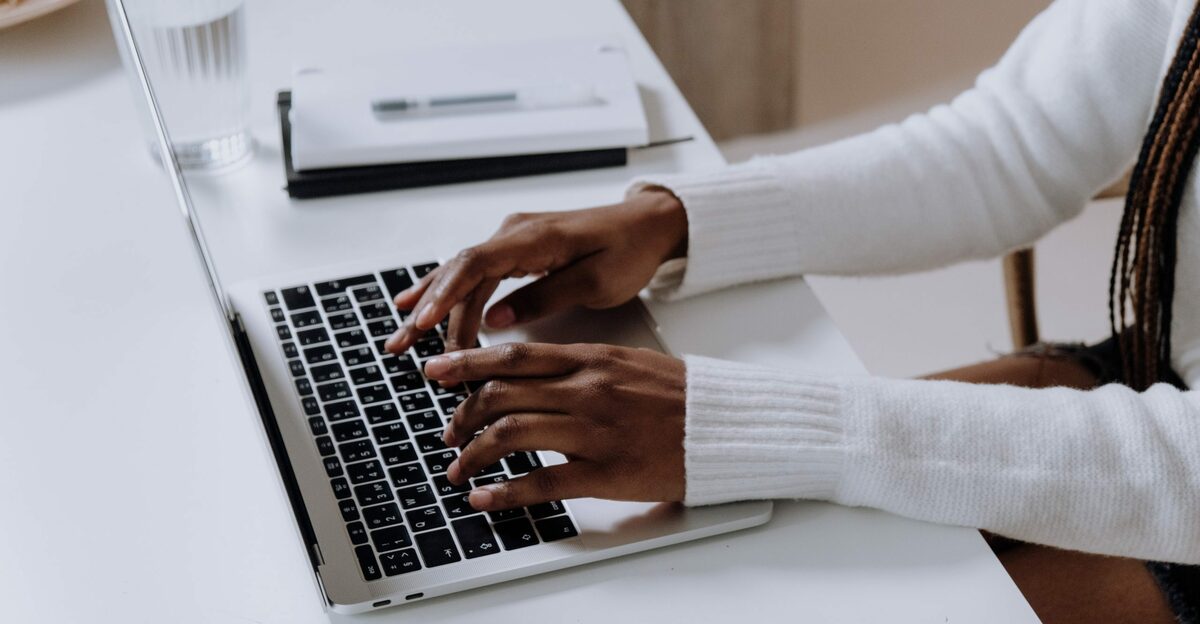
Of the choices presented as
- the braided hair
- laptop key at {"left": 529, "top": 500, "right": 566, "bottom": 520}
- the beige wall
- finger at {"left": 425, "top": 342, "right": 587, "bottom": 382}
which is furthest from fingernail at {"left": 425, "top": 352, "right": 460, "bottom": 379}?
the beige wall

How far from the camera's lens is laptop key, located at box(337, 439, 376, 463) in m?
0.72

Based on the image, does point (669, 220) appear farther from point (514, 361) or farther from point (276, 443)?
point (276, 443)

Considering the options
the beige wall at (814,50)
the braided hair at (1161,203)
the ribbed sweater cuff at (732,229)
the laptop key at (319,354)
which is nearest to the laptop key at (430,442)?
the laptop key at (319,354)

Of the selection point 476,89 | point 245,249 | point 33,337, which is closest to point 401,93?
point 476,89

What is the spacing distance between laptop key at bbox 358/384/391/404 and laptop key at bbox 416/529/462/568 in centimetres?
13

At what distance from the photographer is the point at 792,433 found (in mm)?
697

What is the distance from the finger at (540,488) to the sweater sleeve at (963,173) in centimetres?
22

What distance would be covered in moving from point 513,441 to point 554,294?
17 cm

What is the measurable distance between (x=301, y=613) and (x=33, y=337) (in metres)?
0.32

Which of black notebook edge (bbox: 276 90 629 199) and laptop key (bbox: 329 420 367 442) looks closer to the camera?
laptop key (bbox: 329 420 367 442)

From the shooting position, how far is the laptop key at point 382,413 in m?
0.75

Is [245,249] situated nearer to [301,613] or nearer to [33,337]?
[33,337]

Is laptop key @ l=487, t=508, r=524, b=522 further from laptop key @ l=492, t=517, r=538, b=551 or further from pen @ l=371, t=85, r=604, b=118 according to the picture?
pen @ l=371, t=85, r=604, b=118

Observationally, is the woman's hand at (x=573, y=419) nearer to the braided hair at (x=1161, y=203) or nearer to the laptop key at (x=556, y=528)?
the laptop key at (x=556, y=528)
